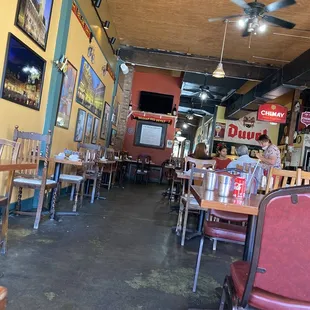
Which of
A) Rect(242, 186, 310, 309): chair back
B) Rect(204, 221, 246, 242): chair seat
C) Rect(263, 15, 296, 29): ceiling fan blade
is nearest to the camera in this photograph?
Rect(242, 186, 310, 309): chair back

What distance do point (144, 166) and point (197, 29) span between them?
5124 millimetres

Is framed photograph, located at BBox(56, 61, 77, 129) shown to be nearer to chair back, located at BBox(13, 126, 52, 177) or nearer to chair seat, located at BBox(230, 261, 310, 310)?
chair back, located at BBox(13, 126, 52, 177)

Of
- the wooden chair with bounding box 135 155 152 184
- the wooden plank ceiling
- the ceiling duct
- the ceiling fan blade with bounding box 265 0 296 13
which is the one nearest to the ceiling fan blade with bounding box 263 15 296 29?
the ceiling fan blade with bounding box 265 0 296 13

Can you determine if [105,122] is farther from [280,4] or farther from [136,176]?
[280,4]

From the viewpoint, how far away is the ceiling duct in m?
6.87

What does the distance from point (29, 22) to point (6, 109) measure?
1.11 metres

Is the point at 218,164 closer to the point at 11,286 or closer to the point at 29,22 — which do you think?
the point at 29,22

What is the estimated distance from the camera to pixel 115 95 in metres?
9.45

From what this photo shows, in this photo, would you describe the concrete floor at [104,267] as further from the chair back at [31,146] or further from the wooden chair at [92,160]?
the wooden chair at [92,160]

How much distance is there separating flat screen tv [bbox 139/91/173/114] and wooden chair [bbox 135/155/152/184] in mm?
2009

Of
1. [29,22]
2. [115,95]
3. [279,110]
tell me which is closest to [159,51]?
[115,95]

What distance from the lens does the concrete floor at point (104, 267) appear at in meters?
2.03

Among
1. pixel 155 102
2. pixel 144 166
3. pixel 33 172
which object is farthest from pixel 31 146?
pixel 155 102

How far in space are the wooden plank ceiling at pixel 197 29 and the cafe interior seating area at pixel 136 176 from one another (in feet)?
0.15
